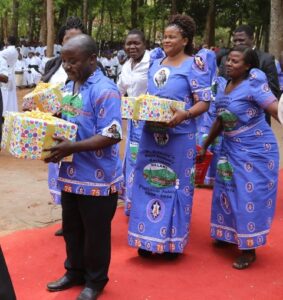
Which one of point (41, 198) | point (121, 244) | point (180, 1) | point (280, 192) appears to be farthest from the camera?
point (180, 1)

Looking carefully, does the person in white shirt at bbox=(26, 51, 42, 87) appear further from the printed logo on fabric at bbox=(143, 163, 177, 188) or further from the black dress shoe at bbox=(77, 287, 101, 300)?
the black dress shoe at bbox=(77, 287, 101, 300)

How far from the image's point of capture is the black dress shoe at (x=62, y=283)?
3.31m

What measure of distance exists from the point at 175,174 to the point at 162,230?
0.44 meters

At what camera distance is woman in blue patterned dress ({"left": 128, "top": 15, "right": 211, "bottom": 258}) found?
369cm

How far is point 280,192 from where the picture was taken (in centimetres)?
613

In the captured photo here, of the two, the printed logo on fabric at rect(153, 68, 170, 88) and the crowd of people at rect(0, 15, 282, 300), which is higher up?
the printed logo on fabric at rect(153, 68, 170, 88)

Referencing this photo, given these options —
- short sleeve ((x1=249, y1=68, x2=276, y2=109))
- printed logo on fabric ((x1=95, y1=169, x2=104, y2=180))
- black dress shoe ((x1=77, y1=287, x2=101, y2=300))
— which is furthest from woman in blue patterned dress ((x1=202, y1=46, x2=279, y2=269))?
printed logo on fabric ((x1=95, y1=169, x2=104, y2=180))

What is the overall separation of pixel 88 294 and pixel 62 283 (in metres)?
0.27

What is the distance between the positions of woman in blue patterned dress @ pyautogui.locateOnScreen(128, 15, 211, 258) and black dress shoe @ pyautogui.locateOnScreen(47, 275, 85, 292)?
0.68 metres

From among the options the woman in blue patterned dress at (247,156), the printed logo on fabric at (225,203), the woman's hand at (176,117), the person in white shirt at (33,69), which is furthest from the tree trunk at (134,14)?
the woman's hand at (176,117)

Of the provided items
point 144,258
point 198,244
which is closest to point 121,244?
point 144,258

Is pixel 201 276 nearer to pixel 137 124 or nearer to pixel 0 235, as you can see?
pixel 137 124

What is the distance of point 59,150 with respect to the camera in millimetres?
2688

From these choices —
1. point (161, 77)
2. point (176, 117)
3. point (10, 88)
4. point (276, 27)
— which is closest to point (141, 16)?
point (276, 27)
